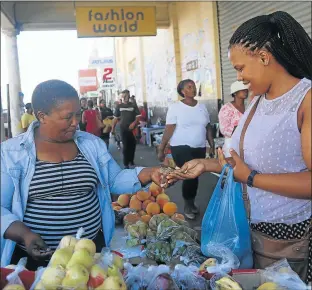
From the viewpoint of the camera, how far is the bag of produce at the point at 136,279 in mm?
1453

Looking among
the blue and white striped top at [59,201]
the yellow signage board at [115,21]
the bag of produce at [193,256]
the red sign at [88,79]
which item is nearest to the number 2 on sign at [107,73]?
the red sign at [88,79]

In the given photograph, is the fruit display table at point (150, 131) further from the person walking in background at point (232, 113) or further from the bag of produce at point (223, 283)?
the bag of produce at point (223, 283)

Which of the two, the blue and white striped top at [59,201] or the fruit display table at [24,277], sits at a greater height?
the blue and white striped top at [59,201]

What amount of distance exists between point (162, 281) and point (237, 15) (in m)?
8.21

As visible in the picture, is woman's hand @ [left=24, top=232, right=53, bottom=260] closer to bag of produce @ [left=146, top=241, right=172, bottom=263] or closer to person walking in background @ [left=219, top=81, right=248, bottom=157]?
bag of produce @ [left=146, top=241, right=172, bottom=263]

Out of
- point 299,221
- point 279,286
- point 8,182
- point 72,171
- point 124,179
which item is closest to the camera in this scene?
point 279,286

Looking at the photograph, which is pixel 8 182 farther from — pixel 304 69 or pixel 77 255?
pixel 304 69

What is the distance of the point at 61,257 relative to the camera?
1.30 m

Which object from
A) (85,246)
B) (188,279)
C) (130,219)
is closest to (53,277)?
(85,246)

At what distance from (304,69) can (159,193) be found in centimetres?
293

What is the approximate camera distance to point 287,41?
1.51 m

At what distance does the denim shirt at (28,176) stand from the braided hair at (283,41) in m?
0.91

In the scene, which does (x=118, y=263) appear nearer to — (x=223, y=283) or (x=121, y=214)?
(x=223, y=283)

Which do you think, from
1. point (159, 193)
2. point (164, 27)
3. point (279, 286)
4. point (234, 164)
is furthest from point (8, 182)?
point (164, 27)
